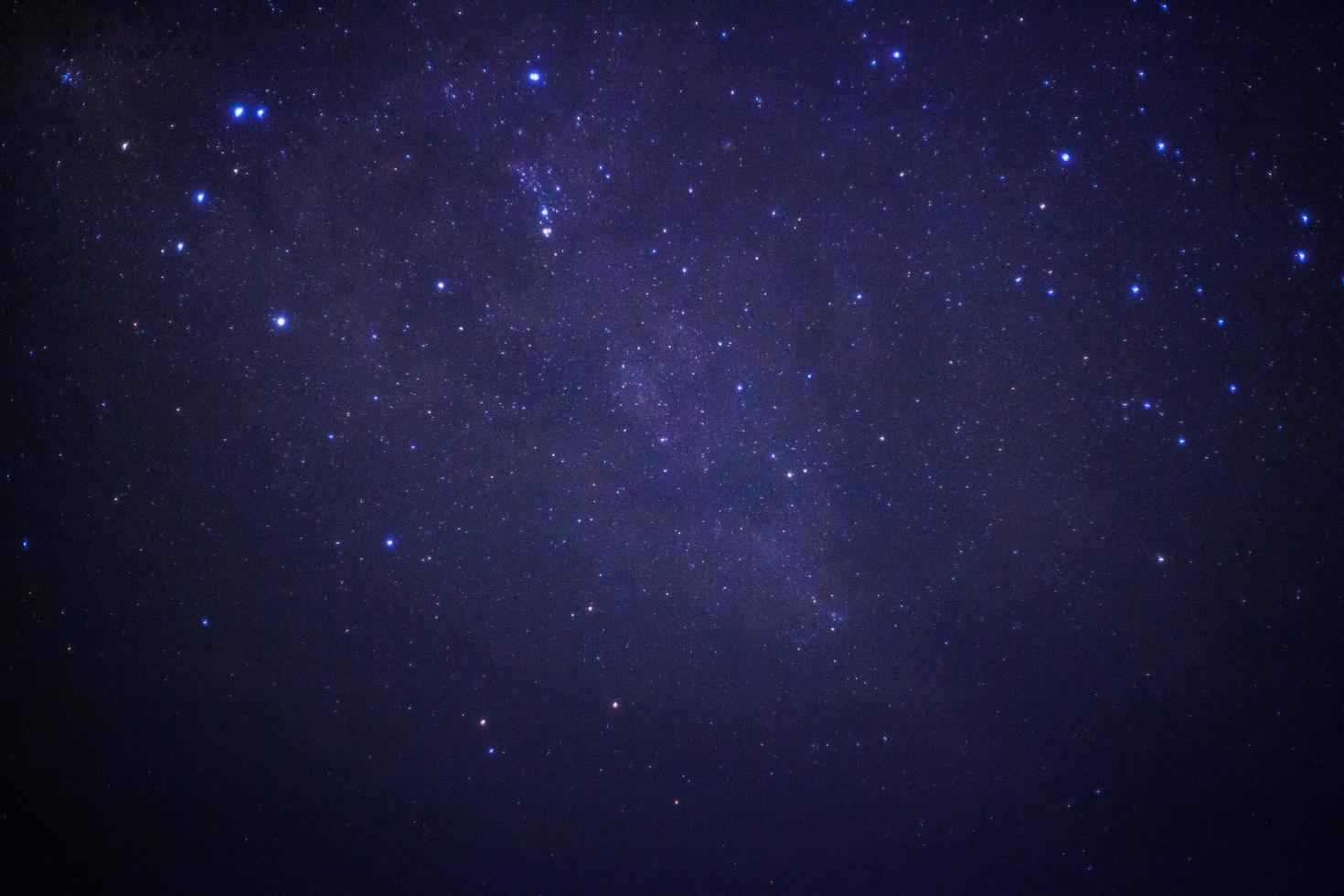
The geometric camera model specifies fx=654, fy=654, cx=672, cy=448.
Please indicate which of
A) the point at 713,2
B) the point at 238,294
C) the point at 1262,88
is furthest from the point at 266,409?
the point at 1262,88

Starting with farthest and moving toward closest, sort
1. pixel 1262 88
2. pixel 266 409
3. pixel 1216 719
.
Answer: pixel 266 409 < pixel 1216 719 < pixel 1262 88

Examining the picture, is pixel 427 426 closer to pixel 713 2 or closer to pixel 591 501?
pixel 591 501

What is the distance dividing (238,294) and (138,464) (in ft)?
1.49

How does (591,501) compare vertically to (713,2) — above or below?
below

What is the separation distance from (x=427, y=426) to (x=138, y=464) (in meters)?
0.67

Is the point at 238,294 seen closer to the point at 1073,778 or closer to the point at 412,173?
the point at 412,173

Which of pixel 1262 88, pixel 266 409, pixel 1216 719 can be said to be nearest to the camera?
pixel 1262 88

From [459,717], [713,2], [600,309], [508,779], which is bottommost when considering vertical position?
[508,779]

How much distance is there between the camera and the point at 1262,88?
117cm

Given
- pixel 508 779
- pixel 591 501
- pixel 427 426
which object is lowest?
pixel 508 779

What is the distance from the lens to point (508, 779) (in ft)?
4.66

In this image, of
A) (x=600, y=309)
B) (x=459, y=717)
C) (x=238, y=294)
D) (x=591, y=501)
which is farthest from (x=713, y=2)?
(x=459, y=717)

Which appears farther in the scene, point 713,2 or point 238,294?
point 238,294

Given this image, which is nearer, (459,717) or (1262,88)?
(1262,88)
